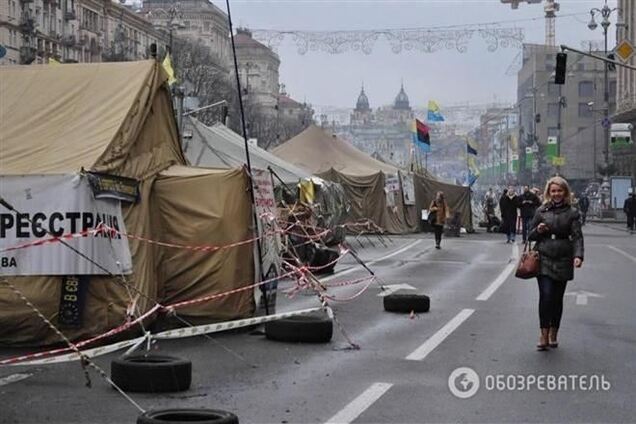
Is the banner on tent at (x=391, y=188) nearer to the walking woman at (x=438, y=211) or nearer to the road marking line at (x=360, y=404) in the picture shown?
the walking woman at (x=438, y=211)

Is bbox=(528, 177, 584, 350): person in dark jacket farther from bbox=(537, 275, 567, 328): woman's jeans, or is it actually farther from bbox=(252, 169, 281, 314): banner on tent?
bbox=(252, 169, 281, 314): banner on tent

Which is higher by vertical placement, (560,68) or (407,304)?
(560,68)

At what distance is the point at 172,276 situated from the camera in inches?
520

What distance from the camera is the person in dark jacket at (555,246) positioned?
36.8ft

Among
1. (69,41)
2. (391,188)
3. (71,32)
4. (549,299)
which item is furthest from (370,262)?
(71,32)

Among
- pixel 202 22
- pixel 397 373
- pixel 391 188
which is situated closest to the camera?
pixel 397 373

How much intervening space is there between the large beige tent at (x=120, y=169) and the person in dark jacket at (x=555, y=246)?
151 inches

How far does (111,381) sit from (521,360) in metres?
4.25

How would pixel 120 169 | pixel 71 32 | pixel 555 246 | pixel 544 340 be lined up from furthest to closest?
1. pixel 71 32
2. pixel 120 169
3. pixel 544 340
4. pixel 555 246

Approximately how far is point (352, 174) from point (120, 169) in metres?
28.0

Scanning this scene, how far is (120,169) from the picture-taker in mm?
12586

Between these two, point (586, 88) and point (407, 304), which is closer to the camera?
point (407, 304)

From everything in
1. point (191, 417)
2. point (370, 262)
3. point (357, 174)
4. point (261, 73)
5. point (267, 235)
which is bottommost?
point (370, 262)

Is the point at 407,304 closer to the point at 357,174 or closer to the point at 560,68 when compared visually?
the point at 560,68
